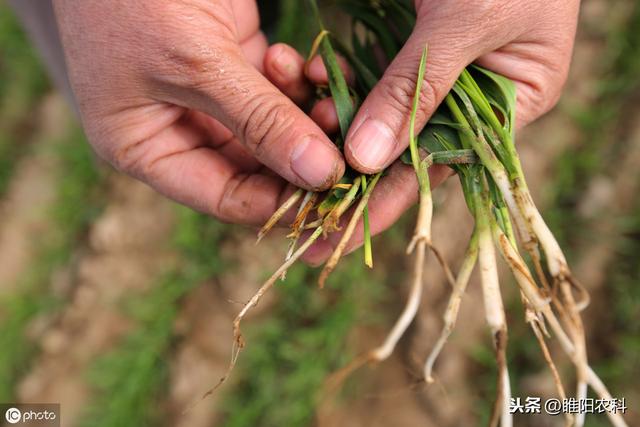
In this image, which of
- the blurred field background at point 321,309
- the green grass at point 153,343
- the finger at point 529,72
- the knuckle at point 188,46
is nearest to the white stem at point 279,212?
the knuckle at point 188,46

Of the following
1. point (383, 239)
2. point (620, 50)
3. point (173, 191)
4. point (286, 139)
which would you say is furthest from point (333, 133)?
point (620, 50)

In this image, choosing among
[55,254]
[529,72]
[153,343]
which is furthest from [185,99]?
[55,254]

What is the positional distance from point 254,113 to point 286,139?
6 cm

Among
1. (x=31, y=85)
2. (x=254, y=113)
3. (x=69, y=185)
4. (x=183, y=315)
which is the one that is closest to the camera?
(x=254, y=113)

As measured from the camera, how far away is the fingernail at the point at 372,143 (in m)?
0.78

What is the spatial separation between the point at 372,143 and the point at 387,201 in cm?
13

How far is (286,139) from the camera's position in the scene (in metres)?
0.79

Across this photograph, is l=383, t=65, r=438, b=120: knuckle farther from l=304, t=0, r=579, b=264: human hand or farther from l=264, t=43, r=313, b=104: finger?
l=264, t=43, r=313, b=104: finger

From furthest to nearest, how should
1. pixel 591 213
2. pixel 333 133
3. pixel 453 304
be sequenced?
pixel 591 213 → pixel 333 133 → pixel 453 304

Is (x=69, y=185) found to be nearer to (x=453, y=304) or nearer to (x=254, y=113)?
(x=254, y=113)

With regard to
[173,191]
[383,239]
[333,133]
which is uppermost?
[333,133]

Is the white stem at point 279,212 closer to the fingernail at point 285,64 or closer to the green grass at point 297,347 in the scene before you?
the fingernail at point 285,64

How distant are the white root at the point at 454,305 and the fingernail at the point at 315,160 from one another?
23cm

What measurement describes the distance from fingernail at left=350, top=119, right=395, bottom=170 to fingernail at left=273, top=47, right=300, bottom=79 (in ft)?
0.85
